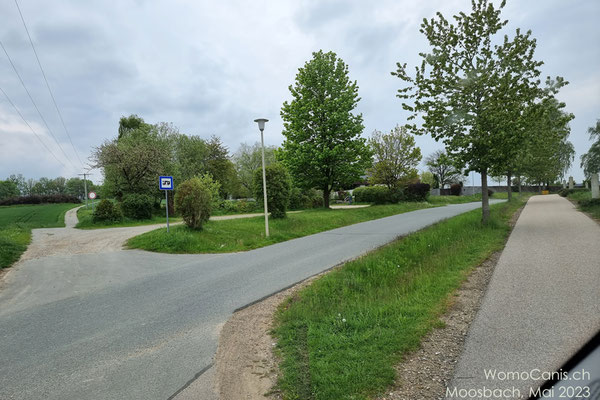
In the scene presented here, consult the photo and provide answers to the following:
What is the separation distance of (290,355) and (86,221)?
72.4 feet

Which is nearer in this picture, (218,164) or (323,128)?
(323,128)

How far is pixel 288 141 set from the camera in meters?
23.6

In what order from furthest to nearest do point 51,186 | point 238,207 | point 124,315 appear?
point 51,186, point 238,207, point 124,315

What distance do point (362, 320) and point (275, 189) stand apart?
1271 centimetres

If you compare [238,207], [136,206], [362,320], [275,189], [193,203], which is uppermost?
[275,189]

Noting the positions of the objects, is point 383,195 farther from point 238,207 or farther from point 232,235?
point 232,235

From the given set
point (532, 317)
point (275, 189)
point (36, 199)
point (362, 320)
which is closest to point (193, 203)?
point (275, 189)

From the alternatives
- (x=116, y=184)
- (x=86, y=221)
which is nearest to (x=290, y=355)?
(x=86, y=221)

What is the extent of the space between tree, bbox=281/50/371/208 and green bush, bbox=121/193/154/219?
1002 cm

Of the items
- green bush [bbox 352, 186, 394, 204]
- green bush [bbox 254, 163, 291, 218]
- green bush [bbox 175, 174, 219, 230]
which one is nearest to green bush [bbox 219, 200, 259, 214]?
green bush [bbox 352, 186, 394, 204]

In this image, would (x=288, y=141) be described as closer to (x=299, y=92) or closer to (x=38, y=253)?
(x=299, y=92)

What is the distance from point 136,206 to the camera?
2209cm

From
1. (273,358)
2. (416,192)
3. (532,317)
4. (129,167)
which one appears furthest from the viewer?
(416,192)

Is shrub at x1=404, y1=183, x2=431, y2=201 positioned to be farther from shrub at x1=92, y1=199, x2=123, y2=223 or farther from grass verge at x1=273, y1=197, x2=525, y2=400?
grass verge at x1=273, y1=197, x2=525, y2=400
